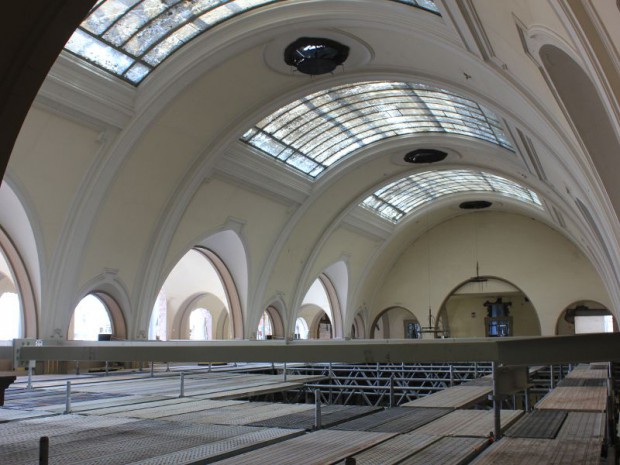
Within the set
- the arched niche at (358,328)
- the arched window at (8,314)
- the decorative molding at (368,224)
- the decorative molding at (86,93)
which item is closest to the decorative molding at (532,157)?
the decorative molding at (86,93)

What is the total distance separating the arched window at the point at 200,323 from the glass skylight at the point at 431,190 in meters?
15.8

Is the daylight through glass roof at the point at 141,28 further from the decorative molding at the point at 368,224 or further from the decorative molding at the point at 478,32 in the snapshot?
the decorative molding at the point at 368,224

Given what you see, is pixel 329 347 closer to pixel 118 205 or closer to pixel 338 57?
pixel 338 57

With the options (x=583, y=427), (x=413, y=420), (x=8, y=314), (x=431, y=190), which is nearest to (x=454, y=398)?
(x=413, y=420)

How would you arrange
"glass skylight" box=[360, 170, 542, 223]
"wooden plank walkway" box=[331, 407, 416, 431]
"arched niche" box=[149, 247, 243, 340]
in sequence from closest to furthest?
"wooden plank walkway" box=[331, 407, 416, 431]
"glass skylight" box=[360, 170, 542, 223]
"arched niche" box=[149, 247, 243, 340]

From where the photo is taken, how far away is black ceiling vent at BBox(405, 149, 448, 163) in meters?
31.0

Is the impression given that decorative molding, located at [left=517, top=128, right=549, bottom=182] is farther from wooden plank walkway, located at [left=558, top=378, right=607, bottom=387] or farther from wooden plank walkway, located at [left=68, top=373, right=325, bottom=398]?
wooden plank walkway, located at [left=68, top=373, right=325, bottom=398]

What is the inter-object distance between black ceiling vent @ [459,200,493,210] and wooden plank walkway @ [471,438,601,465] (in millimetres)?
35572

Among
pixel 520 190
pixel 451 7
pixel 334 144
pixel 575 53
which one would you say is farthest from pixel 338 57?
pixel 520 190

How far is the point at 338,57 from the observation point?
19953 millimetres

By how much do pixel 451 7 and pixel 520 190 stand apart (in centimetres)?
2668

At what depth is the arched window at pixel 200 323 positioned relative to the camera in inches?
1940

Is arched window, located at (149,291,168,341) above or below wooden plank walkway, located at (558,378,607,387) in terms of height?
above

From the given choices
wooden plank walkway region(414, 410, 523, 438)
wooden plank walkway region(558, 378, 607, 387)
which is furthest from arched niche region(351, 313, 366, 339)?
wooden plank walkway region(414, 410, 523, 438)
